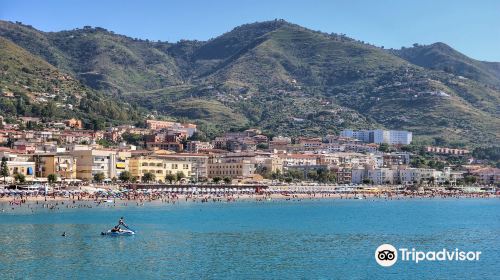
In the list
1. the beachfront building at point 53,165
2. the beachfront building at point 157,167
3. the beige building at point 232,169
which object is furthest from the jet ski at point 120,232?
the beige building at point 232,169

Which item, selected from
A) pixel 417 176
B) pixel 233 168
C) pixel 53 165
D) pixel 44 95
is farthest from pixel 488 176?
pixel 53 165

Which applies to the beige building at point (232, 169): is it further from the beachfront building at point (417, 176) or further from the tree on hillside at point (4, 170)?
the tree on hillside at point (4, 170)

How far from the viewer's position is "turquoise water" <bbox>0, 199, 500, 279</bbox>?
1401 inches

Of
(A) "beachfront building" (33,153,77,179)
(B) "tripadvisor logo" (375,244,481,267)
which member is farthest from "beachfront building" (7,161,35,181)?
(B) "tripadvisor logo" (375,244,481,267)

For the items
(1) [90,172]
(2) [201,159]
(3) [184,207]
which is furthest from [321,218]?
(2) [201,159]

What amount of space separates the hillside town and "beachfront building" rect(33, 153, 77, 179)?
125 millimetres

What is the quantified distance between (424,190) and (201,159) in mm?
38149

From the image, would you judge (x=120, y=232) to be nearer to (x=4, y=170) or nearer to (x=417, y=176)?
(x=4, y=170)

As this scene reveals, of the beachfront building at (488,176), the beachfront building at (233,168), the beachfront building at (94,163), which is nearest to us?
the beachfront building at (94,163)

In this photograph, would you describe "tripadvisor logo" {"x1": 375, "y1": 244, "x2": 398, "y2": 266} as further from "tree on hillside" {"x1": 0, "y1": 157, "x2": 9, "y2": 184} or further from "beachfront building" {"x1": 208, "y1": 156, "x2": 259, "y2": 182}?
"beachfront building" {"x1": 208, "y1": 156, "x2": 259, "y2": 182}

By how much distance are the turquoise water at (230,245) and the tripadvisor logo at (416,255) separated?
0.52 meters

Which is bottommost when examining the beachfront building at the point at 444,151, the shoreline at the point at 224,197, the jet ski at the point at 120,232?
the jet ski at the point at 120,232

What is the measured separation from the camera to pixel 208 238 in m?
48.9

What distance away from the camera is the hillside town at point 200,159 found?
10238 cm
